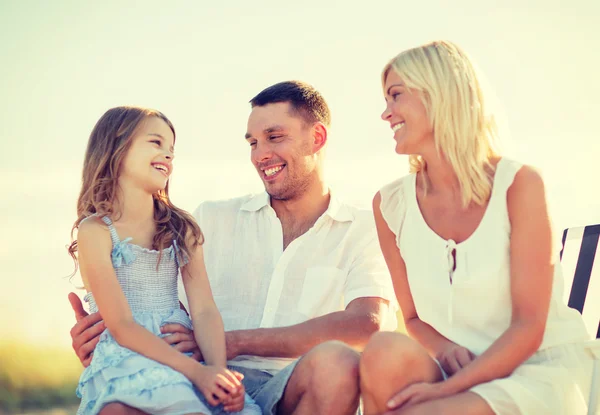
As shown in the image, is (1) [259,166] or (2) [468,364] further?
(1) [259,166]

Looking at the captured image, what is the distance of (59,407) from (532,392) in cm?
516

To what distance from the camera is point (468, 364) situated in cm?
258

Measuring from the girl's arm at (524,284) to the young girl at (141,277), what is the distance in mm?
965

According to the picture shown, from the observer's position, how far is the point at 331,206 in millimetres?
3938

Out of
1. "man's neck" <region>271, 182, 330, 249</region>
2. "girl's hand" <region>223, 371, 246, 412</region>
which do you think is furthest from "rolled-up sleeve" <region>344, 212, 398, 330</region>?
"girl's hand" <region>223, 371, 246, 412</region>

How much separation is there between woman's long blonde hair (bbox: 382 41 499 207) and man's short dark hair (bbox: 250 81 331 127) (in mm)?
1335

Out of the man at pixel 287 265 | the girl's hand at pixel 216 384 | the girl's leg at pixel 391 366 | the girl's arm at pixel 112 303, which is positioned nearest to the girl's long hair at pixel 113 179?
the girl's arm at pixel 112 303

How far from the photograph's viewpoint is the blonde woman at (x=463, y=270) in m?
2.48

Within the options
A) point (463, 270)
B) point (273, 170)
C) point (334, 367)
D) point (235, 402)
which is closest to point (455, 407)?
point (334, 367)

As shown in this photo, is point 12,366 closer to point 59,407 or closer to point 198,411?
point 59,407

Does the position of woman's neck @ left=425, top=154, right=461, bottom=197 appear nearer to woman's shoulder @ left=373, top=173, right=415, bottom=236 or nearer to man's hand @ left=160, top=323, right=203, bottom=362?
woman's shoulder @ left=373, top=173, right=415, bottom=236

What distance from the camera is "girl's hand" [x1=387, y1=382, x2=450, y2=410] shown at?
243 centimetres

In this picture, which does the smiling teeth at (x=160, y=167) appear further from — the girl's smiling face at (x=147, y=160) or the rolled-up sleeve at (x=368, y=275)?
the rolled-up sleeve at (x=368, y=275)

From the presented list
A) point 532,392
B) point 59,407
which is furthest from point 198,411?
point 59,407
